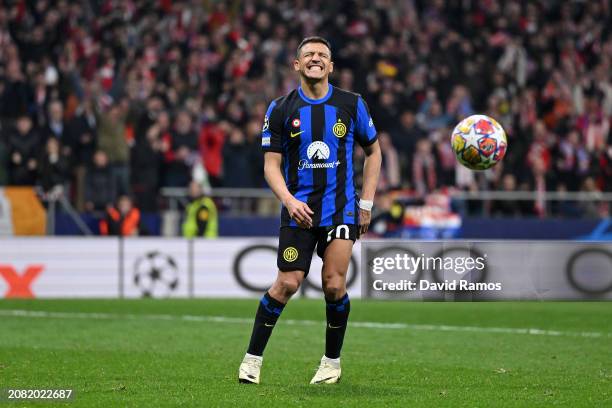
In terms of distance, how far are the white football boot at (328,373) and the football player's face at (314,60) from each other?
1941 millimetres

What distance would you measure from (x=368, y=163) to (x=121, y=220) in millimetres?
12313

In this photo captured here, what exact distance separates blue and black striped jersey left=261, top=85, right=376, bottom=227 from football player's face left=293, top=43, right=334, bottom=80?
0.66 ft

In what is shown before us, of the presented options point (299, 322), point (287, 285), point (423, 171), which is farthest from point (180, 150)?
point (287, 285)

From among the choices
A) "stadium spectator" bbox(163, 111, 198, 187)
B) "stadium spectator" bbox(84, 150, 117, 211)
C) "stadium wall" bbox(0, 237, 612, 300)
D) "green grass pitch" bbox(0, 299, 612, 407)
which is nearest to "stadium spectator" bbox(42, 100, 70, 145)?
"stadium spectator" bbox(84, 150, 117, 211)

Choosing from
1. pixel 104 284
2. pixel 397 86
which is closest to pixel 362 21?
pixel 397 86

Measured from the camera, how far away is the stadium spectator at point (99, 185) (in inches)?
792

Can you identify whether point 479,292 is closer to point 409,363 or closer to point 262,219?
point 409,363

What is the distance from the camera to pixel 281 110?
781cm

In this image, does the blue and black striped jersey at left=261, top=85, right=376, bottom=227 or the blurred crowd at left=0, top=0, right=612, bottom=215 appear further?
the blurred crowd at left=0, top=0, right=612, bottom=215

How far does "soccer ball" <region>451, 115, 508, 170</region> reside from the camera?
9.21 meters

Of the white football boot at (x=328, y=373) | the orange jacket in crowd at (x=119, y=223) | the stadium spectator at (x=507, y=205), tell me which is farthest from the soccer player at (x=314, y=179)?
the stadium spectator at (x=507, y=205)

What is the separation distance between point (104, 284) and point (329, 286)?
10327 millimetres

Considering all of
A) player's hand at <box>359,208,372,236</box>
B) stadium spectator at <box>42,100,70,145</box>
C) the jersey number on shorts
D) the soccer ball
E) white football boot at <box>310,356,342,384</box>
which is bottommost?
white football boot at <box>310,356,342,384</box>

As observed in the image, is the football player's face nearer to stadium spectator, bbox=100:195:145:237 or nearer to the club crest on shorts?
the club crest on shorts
